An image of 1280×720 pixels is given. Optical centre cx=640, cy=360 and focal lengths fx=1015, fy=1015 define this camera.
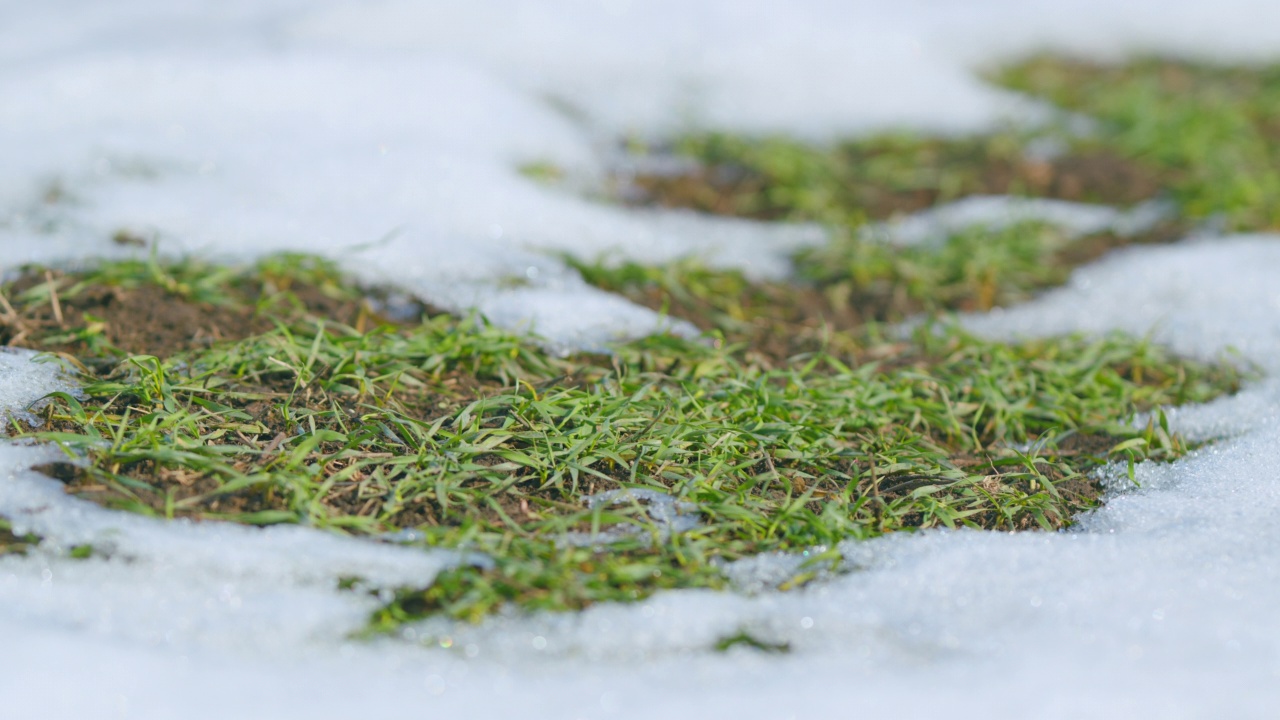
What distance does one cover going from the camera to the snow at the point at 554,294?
5.07 feet

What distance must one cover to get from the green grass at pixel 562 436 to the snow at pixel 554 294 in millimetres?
93

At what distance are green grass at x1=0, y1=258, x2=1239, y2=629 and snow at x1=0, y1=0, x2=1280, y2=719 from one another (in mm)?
93

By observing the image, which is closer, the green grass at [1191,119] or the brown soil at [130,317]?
the brown soil at [130,317]

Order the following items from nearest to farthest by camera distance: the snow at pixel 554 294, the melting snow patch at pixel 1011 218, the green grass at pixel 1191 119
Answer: the snow at pixel 554 294, the melting snow patch at pixel 1011 218, the green grass at pixel 1191 119

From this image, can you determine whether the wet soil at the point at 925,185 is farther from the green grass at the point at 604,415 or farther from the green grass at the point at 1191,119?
the green grass at the point at 604,415

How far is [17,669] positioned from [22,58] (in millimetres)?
3715

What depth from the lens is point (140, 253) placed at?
2.89m

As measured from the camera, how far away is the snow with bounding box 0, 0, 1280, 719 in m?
1.55

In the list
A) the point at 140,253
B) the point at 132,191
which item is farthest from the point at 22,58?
the point at 140,253

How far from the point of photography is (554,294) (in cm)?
289

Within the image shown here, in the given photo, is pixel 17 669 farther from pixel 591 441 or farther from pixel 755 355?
pixel 755 355

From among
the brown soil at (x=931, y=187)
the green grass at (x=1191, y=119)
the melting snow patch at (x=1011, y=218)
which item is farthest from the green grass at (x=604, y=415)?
Answer: the green grass at (x=1191, y=119)

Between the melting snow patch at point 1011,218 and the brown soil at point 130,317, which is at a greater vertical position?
the melting snow patch at point 1011,218

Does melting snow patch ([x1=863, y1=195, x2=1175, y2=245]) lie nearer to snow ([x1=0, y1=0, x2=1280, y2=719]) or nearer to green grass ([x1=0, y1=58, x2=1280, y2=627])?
green grass ([x1=0, y1=58, x2=1280, y2=627])
